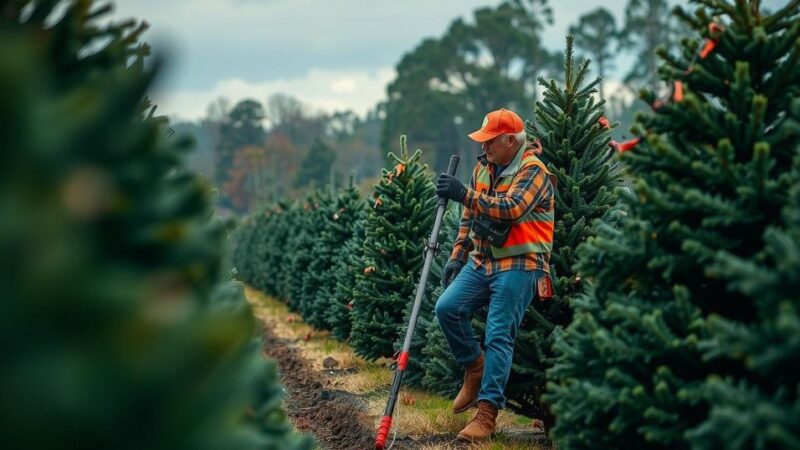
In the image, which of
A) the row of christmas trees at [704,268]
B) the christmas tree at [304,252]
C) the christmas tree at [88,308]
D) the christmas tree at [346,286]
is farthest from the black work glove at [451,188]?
the christmas tree at [304,252]

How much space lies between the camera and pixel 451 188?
6.38 metres

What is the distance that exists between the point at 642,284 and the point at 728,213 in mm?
475

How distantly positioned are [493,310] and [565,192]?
1038 mm

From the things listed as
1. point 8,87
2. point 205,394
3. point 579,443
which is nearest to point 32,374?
point 205,394

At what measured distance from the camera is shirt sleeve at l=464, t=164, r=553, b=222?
602 centimetres

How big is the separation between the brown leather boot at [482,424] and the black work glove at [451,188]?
1.46m

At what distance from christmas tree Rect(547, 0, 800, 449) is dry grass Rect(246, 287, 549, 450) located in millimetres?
2858

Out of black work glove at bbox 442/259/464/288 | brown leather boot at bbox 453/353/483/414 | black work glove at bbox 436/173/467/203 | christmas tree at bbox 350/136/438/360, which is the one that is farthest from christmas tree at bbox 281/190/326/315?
black work glove at bbox 436/173/467/203

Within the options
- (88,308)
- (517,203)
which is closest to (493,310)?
(517,203)

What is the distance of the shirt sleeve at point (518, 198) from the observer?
602 centimetres

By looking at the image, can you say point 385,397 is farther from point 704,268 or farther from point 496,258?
point 704,268

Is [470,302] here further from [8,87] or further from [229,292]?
[8,87]

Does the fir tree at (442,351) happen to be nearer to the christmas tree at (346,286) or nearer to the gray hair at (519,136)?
the gray hair at (519,136)

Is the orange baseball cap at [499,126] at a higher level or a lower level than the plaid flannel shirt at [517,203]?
higher
